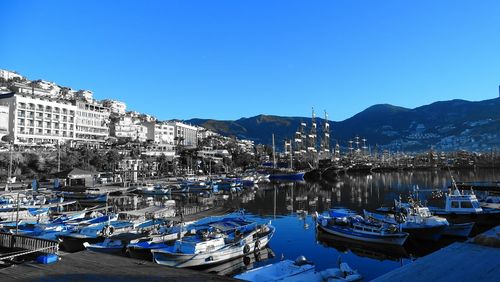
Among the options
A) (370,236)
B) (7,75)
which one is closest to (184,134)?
(7,75)

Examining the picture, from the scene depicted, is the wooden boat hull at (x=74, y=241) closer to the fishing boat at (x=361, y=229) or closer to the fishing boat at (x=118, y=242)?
the fishing boat at (x=118, y=242)

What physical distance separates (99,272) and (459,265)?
9.26m

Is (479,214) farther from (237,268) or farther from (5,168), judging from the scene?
(5,168)

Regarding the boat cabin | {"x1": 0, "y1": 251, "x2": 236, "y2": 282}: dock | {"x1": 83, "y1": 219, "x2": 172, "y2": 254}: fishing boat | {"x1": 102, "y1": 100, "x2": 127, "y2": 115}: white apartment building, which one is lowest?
{"x1": 83, "y1": 219, "x2": 172, "y2": 254}: fishing boat

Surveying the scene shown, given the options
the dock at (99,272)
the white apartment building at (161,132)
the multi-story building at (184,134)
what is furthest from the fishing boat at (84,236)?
the multi-story building at (184,134)

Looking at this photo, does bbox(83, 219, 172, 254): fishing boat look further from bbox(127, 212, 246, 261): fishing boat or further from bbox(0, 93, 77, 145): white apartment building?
bbox(0, 93, 77, 145): white apartment building

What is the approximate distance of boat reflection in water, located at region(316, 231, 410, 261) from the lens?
2297 cm

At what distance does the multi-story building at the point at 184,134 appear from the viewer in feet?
507

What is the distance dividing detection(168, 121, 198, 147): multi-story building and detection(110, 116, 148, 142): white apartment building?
A: 629 inches

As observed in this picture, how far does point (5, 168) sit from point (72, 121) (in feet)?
105

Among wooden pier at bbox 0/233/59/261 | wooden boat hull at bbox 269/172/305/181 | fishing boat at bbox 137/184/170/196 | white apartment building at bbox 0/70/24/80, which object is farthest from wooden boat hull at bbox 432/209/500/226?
white apartment building at bbox 0/70/24/80

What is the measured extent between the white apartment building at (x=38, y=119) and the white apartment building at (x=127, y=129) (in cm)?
2432

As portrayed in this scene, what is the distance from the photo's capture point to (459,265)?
7750 mm

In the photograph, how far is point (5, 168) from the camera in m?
74.9
